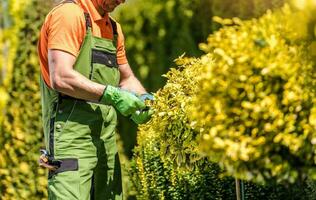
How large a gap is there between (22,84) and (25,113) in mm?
221

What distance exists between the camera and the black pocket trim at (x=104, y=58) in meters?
4.61

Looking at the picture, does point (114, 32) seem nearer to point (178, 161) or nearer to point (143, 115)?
point (143, 115)

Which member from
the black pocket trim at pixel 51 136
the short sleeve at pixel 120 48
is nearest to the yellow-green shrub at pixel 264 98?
the black pocket trim at pixel 51 136

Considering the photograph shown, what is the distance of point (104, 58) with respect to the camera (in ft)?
15.3

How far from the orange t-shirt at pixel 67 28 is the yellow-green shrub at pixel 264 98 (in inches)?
43.5

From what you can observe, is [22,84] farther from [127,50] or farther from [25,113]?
[127,50]

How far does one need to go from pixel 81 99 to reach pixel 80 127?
5.8 inches

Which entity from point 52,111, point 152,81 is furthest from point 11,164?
point 52,111

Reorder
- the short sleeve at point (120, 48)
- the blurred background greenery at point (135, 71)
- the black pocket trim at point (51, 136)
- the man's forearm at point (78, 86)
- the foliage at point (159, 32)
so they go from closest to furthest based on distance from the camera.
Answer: the man's forearm at point (78, 86), the black pocket trim at point (51, 136), the short sleeve at point (120, 48), the blurred background greenery at point (135, 71), the foliage at point (159, 32)

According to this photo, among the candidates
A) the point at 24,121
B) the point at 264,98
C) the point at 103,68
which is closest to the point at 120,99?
the point at 103,68

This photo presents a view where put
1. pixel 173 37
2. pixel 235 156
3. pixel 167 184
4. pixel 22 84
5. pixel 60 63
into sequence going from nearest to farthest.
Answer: pixel 235 156, pixel 60 63, pixel 167 184, pixel 22 84, pixel 173 37

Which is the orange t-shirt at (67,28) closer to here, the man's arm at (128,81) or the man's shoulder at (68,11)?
the man's shoulder at (68,11)

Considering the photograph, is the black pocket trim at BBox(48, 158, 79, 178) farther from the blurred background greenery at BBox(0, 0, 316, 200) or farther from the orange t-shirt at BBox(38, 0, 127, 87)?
the blurred background greenery at BBox(0, 0, 316, 200)

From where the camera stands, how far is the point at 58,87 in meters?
4.41
